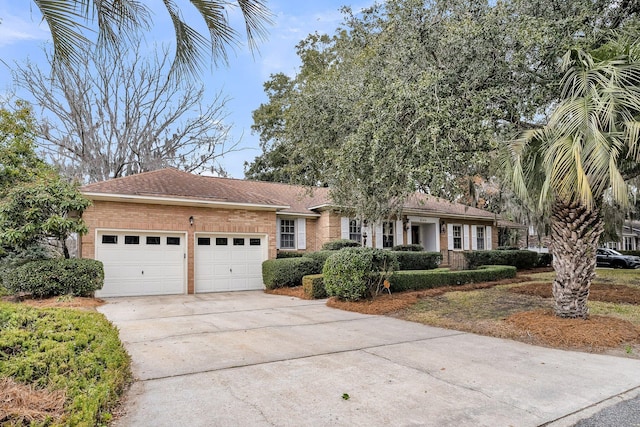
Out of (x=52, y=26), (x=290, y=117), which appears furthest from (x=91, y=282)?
(x=52, y=26)

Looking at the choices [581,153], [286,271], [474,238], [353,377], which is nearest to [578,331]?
[581,153]

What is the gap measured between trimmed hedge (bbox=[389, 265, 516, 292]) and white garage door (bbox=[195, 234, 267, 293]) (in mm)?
5298

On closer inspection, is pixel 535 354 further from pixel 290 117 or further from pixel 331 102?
pixel 290 117

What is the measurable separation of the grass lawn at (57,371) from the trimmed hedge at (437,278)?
8.07m

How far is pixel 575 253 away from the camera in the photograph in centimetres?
722

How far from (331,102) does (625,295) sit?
31.0ft

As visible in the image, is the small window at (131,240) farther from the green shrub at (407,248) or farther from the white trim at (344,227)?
the green shrub at (407,248)

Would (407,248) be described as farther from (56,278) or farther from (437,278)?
(56,278)

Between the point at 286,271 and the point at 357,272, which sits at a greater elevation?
the point at 357,272

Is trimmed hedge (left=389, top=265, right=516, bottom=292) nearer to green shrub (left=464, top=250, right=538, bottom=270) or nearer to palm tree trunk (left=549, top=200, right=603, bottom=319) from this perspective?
green shrub (left=464, top=250, right=538, bottom=270)

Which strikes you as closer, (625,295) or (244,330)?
(244,330)

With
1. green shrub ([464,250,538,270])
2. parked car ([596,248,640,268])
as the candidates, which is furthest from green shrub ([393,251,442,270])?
parked car ([596,248,640,268])

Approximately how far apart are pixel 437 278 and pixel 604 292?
4.55m

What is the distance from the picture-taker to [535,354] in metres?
5.77
